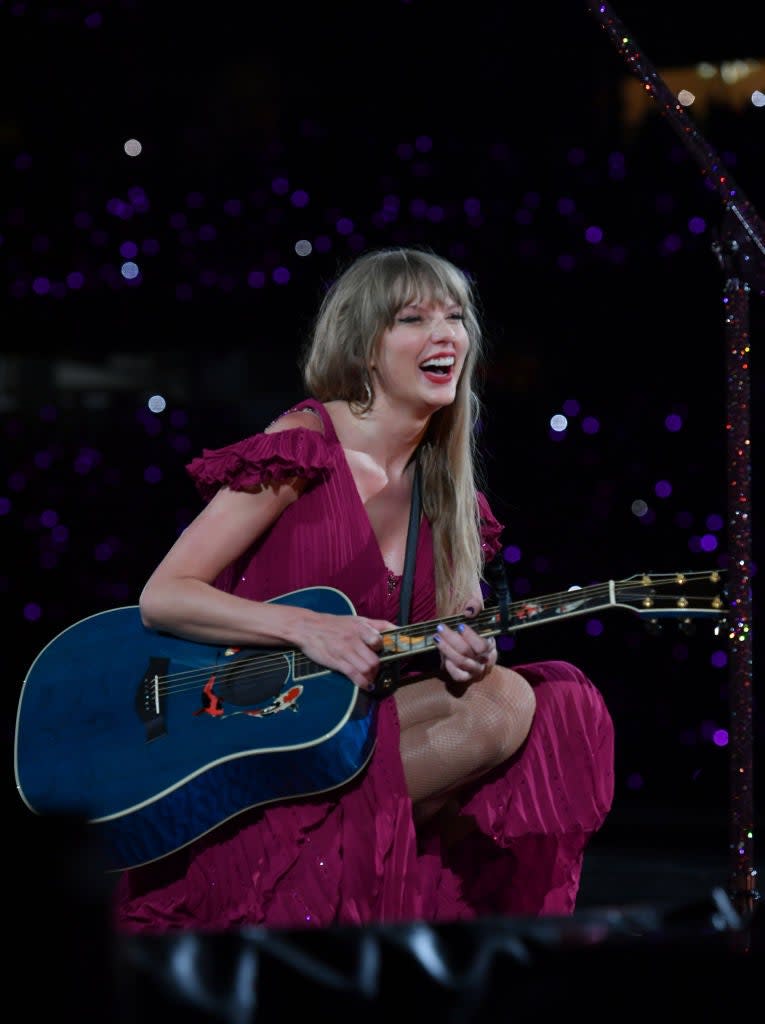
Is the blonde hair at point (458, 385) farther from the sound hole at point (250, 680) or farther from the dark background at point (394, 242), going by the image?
the dark background at point (394, 242)

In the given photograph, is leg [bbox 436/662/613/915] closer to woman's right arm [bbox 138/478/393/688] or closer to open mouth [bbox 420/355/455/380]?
woman's right arm [bbox 138/478/393/688]

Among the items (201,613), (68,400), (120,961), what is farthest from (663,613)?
(68,400)

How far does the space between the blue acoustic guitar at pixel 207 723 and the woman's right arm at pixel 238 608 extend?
1.3 inches

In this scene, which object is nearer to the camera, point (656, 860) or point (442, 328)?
point (442, 328)

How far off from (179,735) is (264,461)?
515mm

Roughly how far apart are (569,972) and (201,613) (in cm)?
143

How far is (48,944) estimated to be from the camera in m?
0.71

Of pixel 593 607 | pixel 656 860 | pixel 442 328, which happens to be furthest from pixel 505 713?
pixel 656 860

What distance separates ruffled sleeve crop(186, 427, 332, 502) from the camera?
2332 mm

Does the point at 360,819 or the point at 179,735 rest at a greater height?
the point at 179,735

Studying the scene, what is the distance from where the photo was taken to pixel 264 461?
7.64 feet

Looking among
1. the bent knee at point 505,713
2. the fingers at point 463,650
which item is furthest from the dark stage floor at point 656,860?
the fingers at point 463,650

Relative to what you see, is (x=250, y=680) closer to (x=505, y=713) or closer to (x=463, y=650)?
(x=463, y=650)

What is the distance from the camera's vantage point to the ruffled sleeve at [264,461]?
91.8 inches
